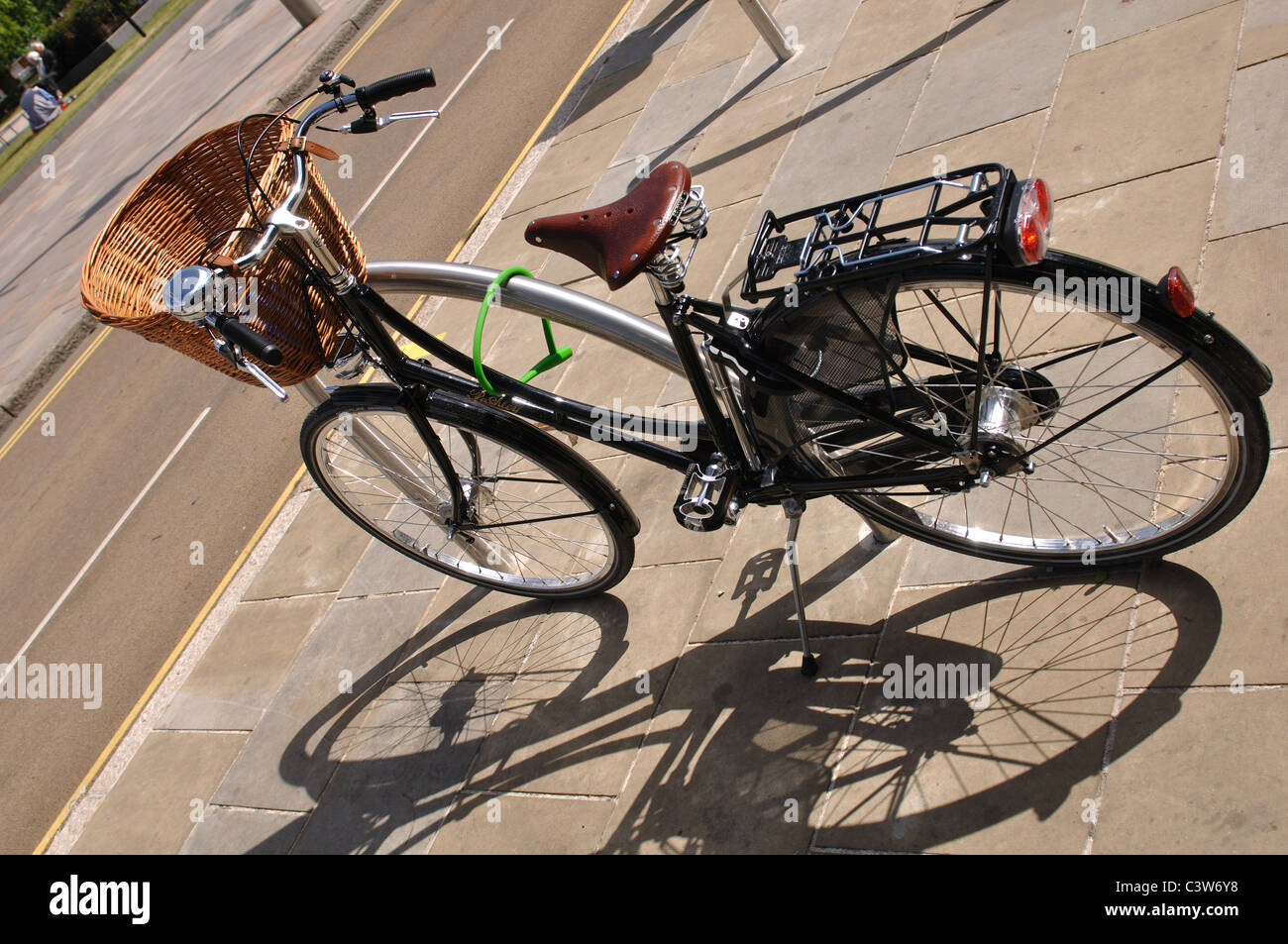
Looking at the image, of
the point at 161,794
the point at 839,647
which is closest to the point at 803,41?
the point at 839,647

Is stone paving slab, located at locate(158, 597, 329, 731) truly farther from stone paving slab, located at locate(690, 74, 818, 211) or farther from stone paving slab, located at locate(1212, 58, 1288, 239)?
stone paving slab, located at locate(1212, 58, 1288, 239)

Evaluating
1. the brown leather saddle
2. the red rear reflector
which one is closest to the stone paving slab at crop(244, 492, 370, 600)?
the brown leather saddle

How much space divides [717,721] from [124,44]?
3043cm

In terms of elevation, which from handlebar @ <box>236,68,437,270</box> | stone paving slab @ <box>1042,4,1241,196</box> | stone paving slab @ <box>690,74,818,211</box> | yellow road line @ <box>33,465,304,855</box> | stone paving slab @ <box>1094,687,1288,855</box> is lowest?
stone paving slab @ <box>1094,687,1288,855</box>

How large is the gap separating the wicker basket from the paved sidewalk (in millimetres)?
1689

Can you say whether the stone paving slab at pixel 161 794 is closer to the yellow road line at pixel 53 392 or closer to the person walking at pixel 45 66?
the yellow road line at pixel 53 392

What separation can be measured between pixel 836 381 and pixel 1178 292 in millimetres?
914

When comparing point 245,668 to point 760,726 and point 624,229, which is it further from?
point 624,229

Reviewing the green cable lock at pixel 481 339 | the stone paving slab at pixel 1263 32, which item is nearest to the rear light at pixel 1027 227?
the green cable lock at pixel 481 339

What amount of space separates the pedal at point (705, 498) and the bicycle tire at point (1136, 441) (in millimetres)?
278

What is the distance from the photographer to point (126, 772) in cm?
495

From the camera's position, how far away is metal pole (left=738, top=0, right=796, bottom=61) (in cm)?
665
